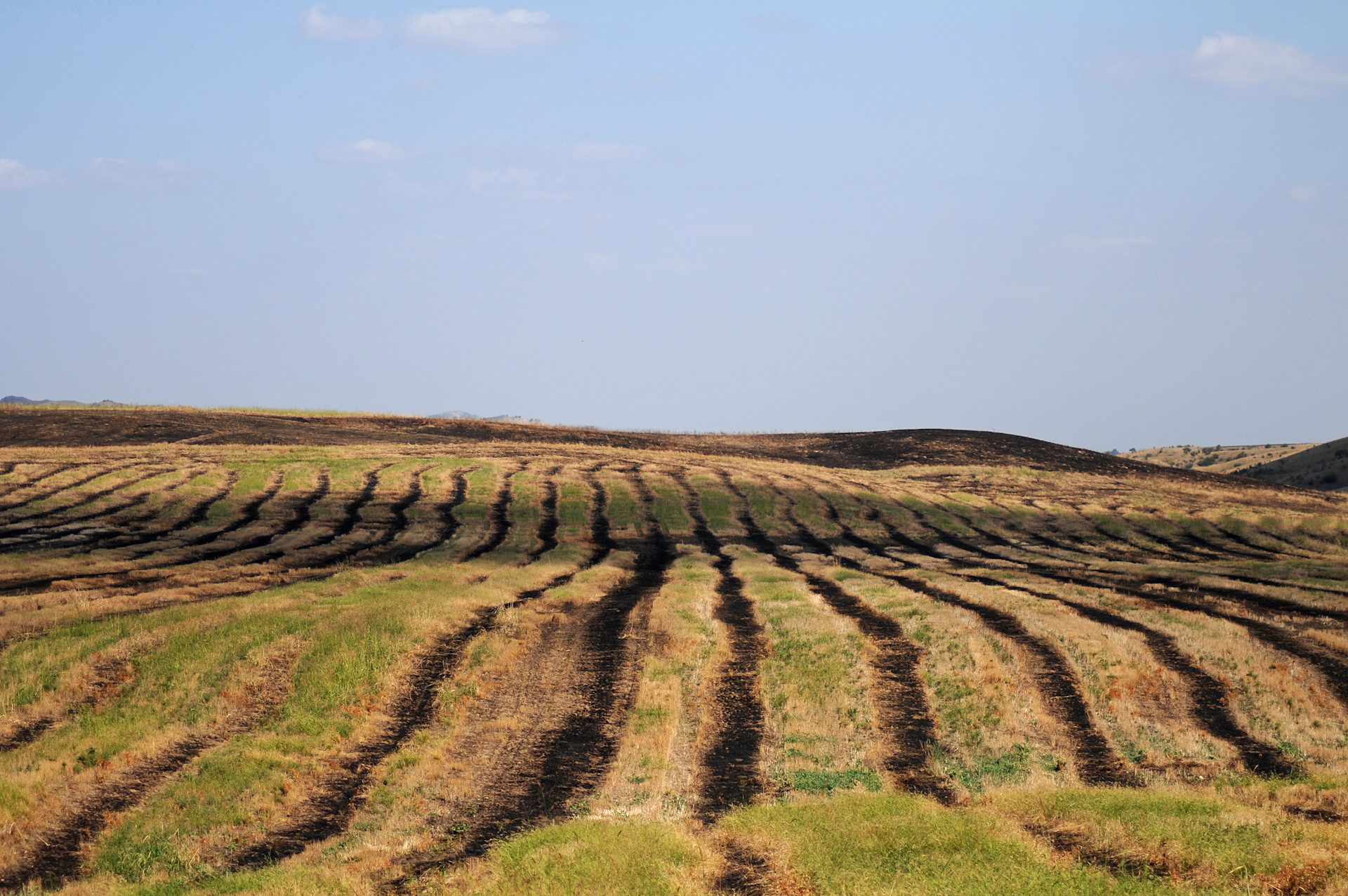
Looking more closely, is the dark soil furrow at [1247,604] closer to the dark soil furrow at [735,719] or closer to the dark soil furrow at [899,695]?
the dark soil furrow at [899,695]

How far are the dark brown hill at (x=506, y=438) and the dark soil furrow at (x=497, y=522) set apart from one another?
66.3 ft

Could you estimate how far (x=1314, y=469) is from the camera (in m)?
82.8

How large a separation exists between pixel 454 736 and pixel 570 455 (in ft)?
148

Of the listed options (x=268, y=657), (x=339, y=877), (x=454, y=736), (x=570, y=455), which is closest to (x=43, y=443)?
(x=570, y=455)

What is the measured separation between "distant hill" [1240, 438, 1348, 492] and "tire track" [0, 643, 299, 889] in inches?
3241

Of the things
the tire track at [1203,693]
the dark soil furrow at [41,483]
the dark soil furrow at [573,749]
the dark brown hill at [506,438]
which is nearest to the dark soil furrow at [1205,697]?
the tire track at [1203,693]

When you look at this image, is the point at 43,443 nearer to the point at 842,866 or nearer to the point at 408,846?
the point at 408,846

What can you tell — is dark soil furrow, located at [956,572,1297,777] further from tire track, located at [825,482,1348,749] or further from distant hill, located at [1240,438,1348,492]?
distant hill, located at [1240,438,1348,492]

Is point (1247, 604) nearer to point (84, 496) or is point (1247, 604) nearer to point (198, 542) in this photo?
point (198, 542)

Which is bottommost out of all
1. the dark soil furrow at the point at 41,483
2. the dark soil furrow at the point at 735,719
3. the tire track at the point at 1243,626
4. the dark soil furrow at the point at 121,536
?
the dark soil furrow at the point at 735,719

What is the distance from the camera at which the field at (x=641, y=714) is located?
1101cm

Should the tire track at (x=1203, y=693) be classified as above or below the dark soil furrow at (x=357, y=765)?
above

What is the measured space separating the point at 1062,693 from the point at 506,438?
5811cm

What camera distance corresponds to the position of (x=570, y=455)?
200 feet
